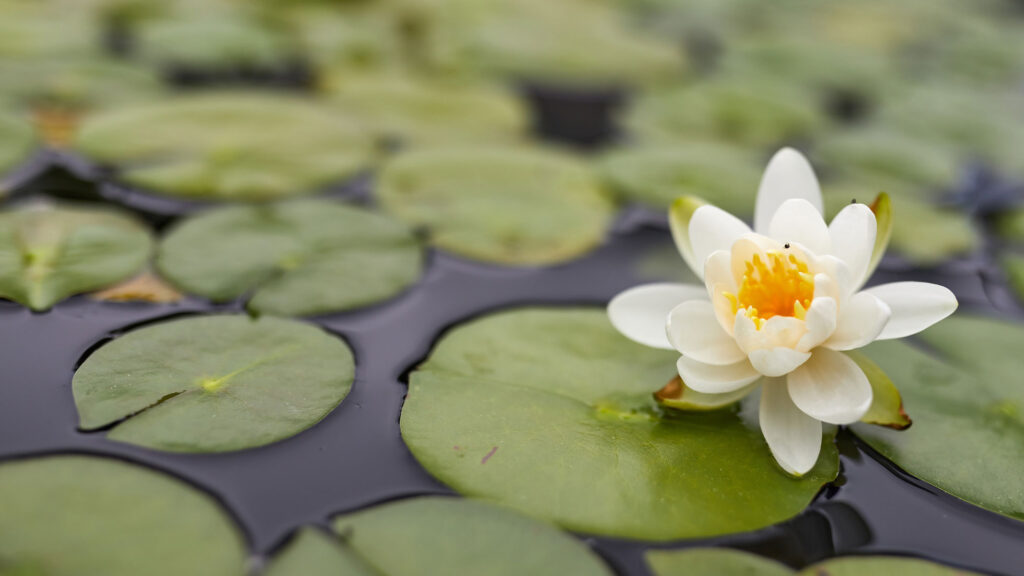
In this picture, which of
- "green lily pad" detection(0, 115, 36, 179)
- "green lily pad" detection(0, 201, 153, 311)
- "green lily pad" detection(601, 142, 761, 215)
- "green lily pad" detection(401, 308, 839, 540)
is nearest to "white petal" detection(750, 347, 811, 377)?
"green lily pad" detection(401, 308, 839, 540)

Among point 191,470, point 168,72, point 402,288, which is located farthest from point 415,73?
point 191,470

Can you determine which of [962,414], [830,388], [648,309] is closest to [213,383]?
[648,309]

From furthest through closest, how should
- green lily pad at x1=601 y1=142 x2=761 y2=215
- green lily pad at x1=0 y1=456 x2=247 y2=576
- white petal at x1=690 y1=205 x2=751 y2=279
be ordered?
green lily pad at x1=601 y1=142 x2=761 y2=215, white petal at x1=690 y1=205 x2=751 y2=279, green lily pad at x1=0 y1=456 x2=247 y2=576

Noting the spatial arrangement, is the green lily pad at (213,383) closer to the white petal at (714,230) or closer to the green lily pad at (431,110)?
the white petal at (714,230)

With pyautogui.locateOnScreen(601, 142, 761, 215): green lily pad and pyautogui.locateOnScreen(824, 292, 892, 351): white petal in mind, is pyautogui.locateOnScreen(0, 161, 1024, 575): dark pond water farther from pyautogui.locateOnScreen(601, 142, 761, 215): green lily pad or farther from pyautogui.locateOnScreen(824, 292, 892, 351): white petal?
pyautogui.locateOnScreen(601, 142, 761, 215): green lily pad

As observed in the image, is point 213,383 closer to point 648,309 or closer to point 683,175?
point 648,309

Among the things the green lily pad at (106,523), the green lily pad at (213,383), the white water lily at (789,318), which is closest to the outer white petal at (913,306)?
the white water lily at (789,318)

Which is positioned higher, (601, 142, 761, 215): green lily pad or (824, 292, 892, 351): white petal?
(824, 292, 892, 351): white petal
